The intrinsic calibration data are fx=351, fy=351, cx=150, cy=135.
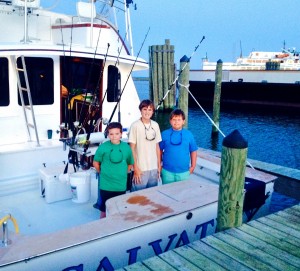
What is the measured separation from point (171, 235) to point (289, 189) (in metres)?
3.02

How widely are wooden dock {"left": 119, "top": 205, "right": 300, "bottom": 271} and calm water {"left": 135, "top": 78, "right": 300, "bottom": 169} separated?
8.53 metres

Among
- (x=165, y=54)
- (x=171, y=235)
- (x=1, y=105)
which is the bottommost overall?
(x=171, y=235)

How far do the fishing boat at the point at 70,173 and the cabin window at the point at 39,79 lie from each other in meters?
0.02

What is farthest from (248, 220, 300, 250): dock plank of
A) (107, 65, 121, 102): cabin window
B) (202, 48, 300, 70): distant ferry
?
(202, 48, 300, 70): distant ferry

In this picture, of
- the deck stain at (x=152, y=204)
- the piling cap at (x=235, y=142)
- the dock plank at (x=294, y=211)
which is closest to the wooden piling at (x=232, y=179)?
the piling cap at (x=235, y=142)

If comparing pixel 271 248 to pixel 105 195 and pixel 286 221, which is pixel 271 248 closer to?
pixel 286 221

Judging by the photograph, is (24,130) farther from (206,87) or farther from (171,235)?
(206,87)

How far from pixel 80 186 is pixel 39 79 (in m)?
2.01

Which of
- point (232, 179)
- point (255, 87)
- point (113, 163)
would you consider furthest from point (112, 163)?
point (255, 87)

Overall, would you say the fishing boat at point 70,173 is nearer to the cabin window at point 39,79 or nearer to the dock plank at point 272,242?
the cabin window at point 39,79

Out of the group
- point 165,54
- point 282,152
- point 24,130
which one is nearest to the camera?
point 24,130

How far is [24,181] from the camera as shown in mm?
4926

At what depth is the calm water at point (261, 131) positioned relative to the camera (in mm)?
12938

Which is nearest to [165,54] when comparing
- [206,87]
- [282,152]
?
[206,87]
